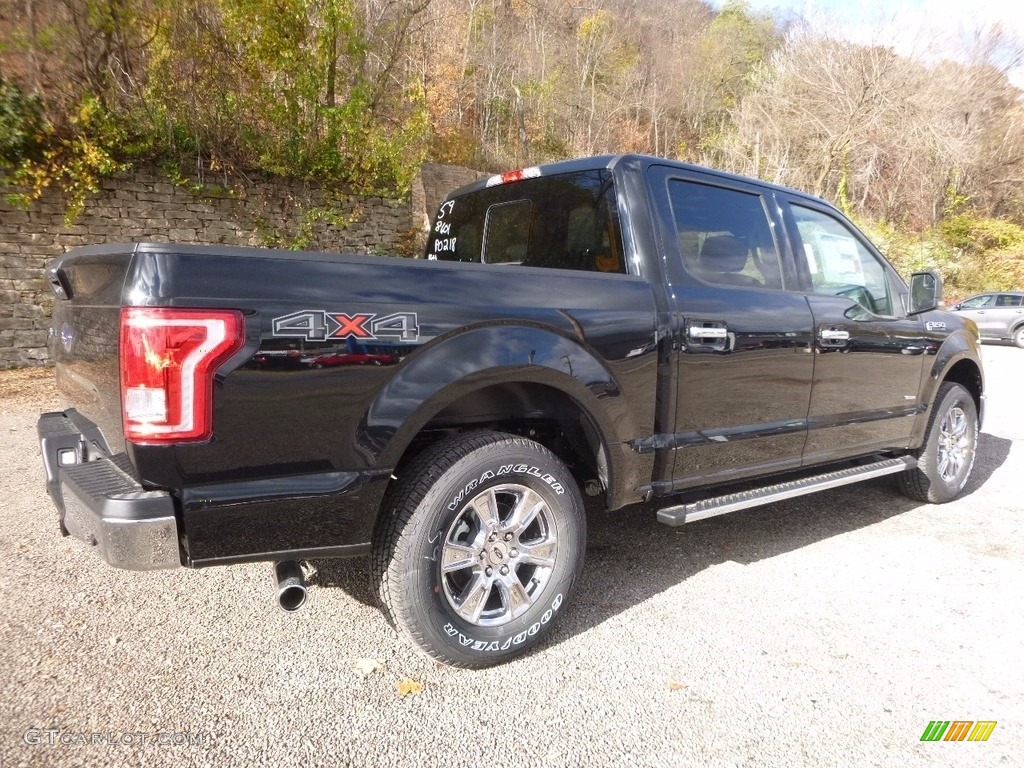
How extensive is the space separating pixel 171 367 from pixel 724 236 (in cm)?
261

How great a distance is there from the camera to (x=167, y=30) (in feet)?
33.4

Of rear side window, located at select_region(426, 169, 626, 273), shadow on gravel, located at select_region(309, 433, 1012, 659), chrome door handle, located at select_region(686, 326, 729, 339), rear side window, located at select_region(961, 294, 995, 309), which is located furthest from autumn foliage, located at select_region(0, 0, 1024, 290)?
chrome door handle, located at select_region(686, 326, 729, 339)

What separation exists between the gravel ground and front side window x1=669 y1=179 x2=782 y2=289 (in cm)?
153

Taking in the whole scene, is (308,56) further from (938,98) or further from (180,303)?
(938,98)

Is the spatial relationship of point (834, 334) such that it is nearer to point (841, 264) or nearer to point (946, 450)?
point (841, 264)

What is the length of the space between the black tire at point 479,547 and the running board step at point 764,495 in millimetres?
494

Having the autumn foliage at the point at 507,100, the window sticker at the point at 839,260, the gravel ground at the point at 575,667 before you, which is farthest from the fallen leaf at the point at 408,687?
the autumn foliage at the point at 507,100

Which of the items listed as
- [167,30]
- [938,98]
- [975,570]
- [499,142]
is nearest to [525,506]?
[975,570]

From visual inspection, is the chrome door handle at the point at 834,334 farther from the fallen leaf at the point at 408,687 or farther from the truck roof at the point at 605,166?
the fallen leaf at the point at 408,687

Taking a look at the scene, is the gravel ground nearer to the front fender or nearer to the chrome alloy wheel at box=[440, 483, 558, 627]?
the chrome alloy wheel at box=[440, 483, 558, 627]

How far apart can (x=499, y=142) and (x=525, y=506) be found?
24.9 metres

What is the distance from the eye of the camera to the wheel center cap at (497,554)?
2.51m

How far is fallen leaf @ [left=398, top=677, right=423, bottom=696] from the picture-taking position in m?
2.37

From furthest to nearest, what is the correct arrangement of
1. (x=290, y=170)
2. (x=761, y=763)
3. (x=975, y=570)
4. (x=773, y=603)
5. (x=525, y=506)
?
(x=290, y=170)
(x=975, y=570)
(x=773, y=603)
(x=525, y=506)
(x=761, y=763)
